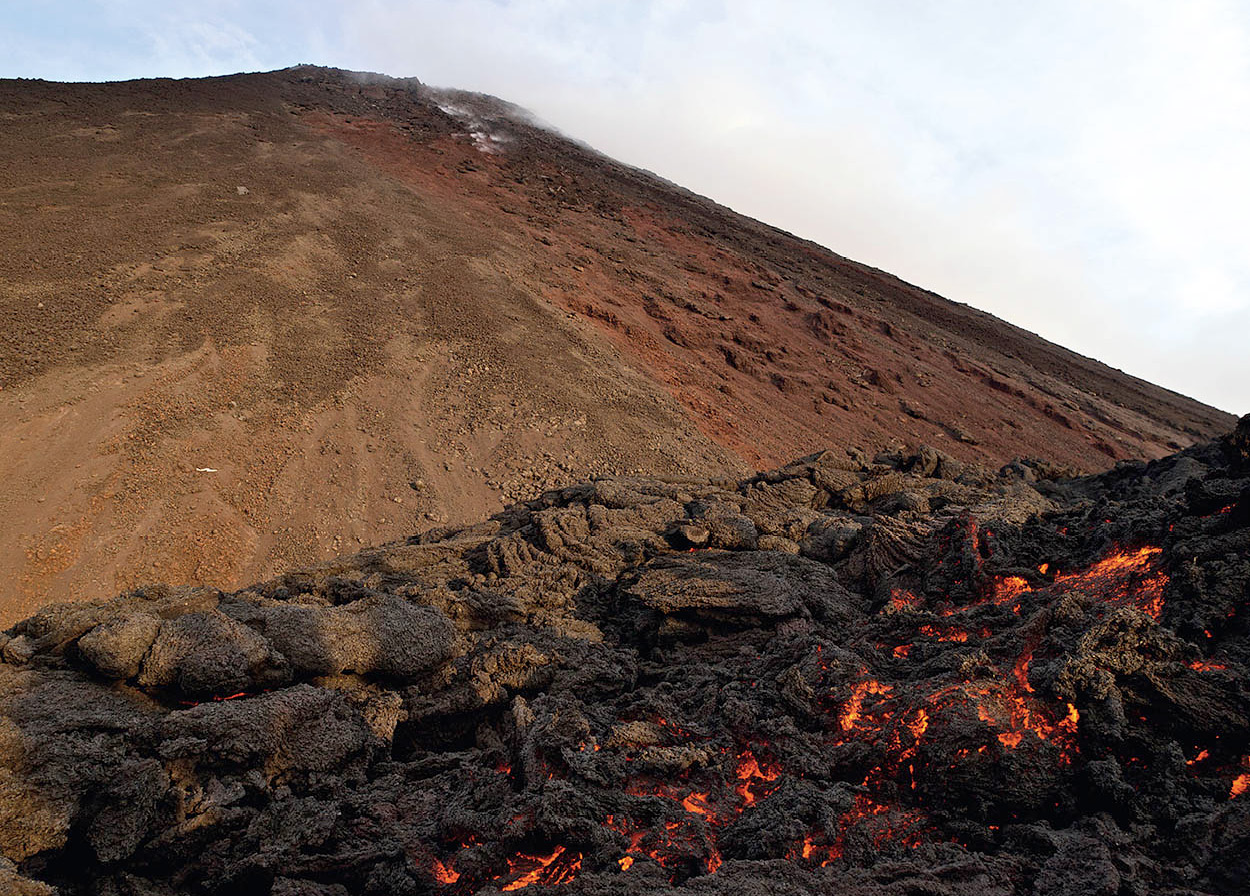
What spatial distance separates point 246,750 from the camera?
A: 314 centimetres

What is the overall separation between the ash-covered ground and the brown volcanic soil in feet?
12.2

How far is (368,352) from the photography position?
420 inches

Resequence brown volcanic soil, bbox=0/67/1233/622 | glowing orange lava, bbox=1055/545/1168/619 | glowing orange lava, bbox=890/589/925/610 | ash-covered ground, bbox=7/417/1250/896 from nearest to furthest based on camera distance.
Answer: ash-covered ground, bbox=7/417/1250/896, glowing orange lava, bbox=1055/545/1168/619, glowing orange lava, bbox=890/589/925/610, brown volcanic soil, bbox=0/67/1233/622

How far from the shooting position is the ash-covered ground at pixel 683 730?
2553mm

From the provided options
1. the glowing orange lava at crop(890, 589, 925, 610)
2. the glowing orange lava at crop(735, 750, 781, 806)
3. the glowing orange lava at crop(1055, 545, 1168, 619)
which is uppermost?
the glowing orange lava at crop(1055, 545, 1168, 619)

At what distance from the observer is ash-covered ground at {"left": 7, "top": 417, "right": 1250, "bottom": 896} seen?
2.55 m

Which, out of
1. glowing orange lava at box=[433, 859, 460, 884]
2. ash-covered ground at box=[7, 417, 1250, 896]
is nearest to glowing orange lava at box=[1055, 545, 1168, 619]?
ash-covered ground at box=[7, 417, 1250, 896]

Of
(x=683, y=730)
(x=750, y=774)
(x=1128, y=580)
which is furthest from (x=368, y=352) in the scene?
(x=1128, y=580)

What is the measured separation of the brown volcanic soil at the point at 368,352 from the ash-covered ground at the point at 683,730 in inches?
147

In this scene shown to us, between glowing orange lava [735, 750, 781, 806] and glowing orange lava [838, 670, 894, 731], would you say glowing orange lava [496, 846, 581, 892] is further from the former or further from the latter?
glowing orange lava [838, 670, 894, 731]

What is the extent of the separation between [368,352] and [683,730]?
29.8 ft

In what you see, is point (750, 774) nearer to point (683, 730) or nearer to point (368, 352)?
point (683, 730)

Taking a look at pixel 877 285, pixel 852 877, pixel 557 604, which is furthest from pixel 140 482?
pixel 877 285

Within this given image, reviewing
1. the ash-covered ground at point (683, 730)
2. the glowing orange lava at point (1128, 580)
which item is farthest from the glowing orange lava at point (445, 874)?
the glowing orange lava at point (1128, 580)
